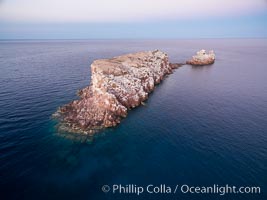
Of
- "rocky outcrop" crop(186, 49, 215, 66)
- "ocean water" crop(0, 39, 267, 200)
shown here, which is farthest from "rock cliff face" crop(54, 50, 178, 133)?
"rocky outcrop" crop(186, 49, 215, 66)

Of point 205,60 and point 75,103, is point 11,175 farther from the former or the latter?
point 205,60

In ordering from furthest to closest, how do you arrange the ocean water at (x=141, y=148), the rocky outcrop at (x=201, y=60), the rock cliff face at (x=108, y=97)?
the rocky outcrop at (x=201, y=60)
the rock cliff face at (x=108, y=97)
the ocean water at (x=141, y=148)

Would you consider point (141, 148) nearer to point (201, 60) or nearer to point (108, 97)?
point (108, 97)

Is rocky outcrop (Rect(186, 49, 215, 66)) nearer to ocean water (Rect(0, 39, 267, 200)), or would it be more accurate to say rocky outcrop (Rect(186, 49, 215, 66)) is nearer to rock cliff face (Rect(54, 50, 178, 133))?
ocean water (Rect(0, 39, 267, 200))

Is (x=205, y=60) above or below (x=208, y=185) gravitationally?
above

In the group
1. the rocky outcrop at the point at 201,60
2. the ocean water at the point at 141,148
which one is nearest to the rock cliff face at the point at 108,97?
the ocean water at the point at 141,148

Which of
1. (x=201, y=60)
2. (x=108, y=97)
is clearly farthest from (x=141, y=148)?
(x=201, y=60)

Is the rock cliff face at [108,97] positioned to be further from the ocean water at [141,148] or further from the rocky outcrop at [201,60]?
the rocky outcrop at [201,60]

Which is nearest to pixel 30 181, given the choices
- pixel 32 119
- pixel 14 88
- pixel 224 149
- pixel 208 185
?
pixel 32 119
